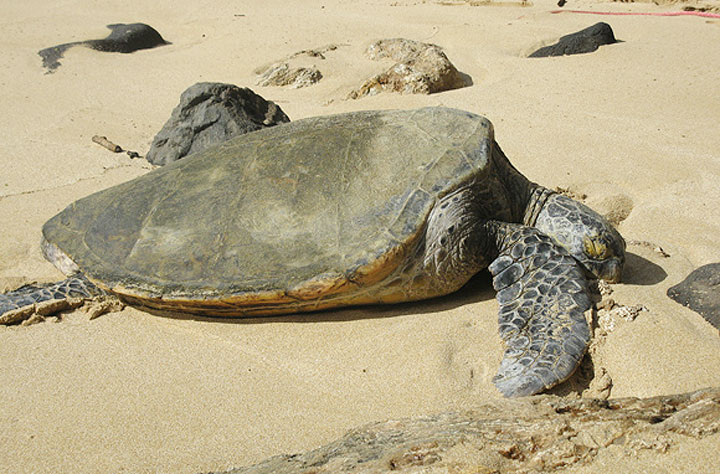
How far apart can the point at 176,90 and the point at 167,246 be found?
17.2 feet

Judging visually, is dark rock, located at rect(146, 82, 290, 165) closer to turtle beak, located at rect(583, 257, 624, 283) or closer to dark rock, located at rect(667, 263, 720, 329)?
turtle beak, located at rect(583, 257, 624, 283)

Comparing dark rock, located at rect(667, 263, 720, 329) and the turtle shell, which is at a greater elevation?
the turtle shell

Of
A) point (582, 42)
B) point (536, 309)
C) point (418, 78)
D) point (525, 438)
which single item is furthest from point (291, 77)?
point (525, 438)

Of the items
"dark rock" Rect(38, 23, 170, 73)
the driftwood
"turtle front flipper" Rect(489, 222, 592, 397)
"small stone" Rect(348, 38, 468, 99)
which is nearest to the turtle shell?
"turtle front flipper" Rect(489, 222, 592, 397)

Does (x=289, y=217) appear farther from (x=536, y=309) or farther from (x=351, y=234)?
(x=536, y=309)

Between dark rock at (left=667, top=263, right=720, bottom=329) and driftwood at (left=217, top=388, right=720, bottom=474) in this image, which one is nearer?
driftwood at (left=217, top=388, right=720, bottom=474)

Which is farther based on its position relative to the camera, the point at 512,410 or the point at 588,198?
the point at 588,198

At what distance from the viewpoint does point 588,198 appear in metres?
4.24

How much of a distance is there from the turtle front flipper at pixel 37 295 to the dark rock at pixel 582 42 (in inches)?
259

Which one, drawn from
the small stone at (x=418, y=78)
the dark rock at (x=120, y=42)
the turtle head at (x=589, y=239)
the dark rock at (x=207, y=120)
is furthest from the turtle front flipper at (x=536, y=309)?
the dark rock at (x=120, y=42)

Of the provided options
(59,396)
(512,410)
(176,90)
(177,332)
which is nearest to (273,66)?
(176,90)

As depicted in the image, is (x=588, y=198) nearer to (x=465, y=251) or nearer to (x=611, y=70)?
(x=465, y=251)

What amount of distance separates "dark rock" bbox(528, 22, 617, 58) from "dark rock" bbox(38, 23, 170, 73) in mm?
6725

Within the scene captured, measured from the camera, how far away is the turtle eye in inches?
123
